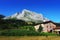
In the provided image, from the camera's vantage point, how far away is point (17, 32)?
2898cm

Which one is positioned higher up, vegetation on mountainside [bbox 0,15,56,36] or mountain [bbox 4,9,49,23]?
mountain [bbox 4,9,49,23]

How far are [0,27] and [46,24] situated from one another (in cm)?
1881

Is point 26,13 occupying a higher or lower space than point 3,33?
higher

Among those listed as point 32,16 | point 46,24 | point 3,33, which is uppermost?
point 32,16

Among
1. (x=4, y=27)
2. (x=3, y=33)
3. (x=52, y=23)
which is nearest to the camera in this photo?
(x=3, y=33)

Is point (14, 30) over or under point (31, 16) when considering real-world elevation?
under

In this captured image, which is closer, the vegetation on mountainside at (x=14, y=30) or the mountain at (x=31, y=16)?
the vegetation on mountainside at (x=14, y=30)

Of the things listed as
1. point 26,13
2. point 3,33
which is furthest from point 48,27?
point 3,33

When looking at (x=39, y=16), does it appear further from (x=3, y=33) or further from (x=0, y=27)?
(x=3, y=33)

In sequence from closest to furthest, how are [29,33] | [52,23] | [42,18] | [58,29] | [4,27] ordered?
[29,33] → [4,27] → [58,29] → [52,23] → [42,18]

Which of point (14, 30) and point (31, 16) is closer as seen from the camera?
point (14, 30)

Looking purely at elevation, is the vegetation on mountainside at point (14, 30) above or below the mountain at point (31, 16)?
below

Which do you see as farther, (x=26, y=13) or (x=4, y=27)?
(x=26, y=13)

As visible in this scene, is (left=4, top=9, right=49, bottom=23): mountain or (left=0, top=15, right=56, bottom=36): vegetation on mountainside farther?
(left=4, top=9, right=49, bottom=23): mountain
